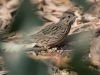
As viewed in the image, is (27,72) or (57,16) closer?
(27,72)

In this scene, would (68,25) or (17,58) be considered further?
(68,25)

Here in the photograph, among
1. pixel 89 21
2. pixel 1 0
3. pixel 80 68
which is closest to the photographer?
pixel 80 68

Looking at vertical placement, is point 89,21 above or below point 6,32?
below

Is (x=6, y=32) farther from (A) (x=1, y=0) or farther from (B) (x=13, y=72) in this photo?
(A) (x=1, y=0)

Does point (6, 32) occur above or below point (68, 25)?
above

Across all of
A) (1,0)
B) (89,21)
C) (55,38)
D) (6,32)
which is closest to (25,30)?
(6,32)

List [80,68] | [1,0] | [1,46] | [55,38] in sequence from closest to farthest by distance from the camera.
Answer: [80,68], [1,46], [1,0], [55,38]

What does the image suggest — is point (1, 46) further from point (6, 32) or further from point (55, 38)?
point (55, 38)

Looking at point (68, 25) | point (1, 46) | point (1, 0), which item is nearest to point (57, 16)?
point (68, 25)

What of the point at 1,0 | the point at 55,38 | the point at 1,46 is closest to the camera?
the point at 1,46
